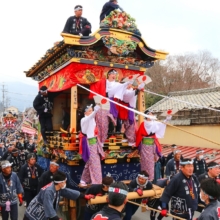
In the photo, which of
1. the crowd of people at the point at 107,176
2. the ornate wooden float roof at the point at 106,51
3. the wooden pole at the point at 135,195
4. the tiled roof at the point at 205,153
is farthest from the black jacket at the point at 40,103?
the tiled roof at the point at 205,153

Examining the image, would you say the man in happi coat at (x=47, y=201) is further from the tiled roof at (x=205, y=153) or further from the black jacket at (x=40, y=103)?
the tiled roof at (x=205, y=153)

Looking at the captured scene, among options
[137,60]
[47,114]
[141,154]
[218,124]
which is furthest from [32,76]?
[218,124]

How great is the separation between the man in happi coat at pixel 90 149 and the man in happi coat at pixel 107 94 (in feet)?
0.94

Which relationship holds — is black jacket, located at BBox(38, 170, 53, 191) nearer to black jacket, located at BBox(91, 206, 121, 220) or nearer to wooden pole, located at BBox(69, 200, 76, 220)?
A: wooden pole, located at BBox(69, 200, 76, 220)

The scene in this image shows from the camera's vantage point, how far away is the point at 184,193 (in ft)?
13.2

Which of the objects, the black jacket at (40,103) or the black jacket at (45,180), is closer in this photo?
the black jacket at (45,180)

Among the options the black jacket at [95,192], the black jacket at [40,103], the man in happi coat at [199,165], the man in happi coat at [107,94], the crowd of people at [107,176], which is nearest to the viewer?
the crowd of people at [107,176]

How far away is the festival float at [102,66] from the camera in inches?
225

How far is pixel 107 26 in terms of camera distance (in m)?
5.86

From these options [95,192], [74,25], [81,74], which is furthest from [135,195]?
[74,25]

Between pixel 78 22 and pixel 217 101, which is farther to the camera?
pixel 217 101

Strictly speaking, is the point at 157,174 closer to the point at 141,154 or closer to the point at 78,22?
the point at 141,154

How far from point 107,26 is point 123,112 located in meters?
1.88

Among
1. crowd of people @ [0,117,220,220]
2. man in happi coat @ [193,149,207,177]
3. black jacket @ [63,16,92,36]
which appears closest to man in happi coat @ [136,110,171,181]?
crowd of people @ [0,117,220,220]
